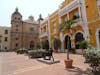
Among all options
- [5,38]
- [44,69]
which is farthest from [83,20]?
[5,38]

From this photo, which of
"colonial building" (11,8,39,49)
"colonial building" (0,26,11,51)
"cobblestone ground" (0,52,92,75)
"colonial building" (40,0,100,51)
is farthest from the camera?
"colonial building" (0,26,11,51)

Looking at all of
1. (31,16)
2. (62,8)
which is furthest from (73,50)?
(31,16)

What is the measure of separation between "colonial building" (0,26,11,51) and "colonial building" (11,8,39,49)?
106 inches

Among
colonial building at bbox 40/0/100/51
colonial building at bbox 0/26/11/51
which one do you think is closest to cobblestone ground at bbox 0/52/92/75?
colonial building at bbox 40/0/100/51

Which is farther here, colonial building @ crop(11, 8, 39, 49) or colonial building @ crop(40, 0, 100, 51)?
colonial building @ crop(11, 8, 39, 49)

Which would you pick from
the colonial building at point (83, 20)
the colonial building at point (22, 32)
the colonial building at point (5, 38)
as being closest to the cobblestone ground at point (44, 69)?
the colonial building at point (83, 20)

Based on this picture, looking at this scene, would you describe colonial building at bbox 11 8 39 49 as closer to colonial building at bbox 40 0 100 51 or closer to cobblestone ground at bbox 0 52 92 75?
colonial building at bbox 40 0 100 51

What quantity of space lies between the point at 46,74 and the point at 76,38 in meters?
14.3

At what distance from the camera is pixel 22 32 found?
5072 centimetres

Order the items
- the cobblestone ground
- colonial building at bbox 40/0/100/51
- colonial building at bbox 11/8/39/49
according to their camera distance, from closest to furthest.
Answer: the cobblestone ground, colonial building at bbox 40/0/100/51, colonial building at bbox 11/8/39/49

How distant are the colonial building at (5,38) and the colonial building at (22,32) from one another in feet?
Answer: 8.80

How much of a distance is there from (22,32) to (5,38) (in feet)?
22.0

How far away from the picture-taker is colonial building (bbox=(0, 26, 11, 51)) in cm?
5028

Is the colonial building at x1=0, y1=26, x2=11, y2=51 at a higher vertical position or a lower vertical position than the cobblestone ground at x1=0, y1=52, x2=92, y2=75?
higher
